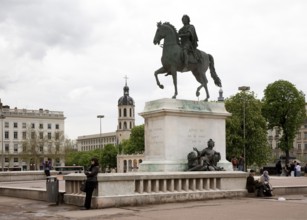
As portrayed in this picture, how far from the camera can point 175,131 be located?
23.3 metres

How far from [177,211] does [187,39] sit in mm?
11167

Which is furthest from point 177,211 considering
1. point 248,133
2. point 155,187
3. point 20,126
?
point 20,126


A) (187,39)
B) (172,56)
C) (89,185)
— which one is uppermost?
(187,39)

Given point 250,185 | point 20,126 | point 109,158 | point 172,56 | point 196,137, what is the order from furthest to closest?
1. point 109,158
2. point 20,126
3. point 172,56
4. point 196,137
5. point 250,185

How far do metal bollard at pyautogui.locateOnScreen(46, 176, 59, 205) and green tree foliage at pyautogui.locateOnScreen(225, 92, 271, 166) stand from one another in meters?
46.1

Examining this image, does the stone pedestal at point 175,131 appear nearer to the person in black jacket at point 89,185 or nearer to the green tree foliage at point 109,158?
the person in black jacket at point 89,185

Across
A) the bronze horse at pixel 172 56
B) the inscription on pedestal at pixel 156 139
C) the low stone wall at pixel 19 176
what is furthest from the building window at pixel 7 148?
the inscription on pedestal at pixel 156 139

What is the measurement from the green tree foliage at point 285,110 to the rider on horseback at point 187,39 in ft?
160

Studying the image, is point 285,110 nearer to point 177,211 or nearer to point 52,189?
point 52,189

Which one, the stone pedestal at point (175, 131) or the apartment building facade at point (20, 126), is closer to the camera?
the stone pedestal at point (175, 131)

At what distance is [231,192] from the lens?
20406 mm

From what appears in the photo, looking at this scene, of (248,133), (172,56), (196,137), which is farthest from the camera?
(248,133)

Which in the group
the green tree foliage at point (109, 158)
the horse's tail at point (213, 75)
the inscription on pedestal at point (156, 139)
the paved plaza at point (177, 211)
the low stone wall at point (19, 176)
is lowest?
the green tree foliage at point (109, 158)

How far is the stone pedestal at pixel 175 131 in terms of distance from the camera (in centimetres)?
2305
